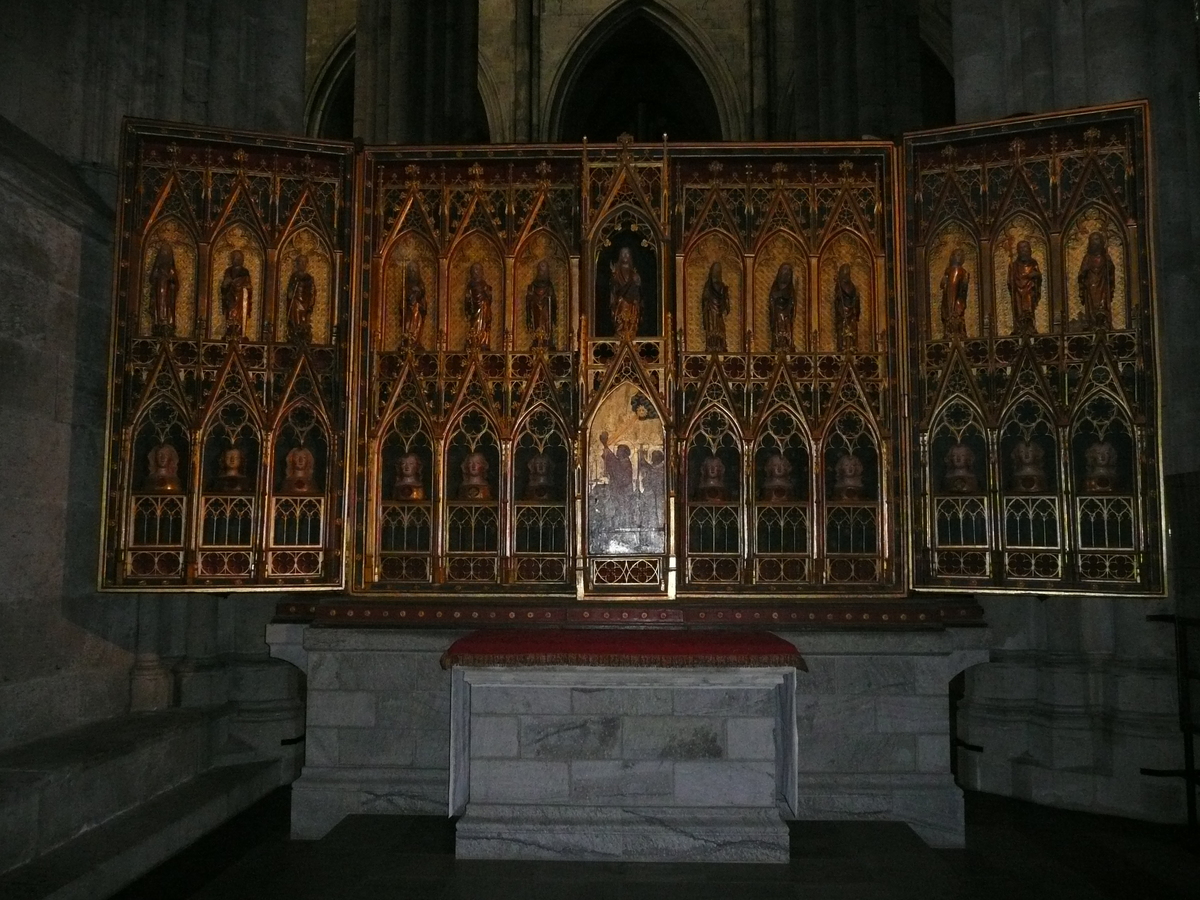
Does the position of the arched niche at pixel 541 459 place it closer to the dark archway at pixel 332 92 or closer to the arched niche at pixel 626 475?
the arched niche at pixel 626 475

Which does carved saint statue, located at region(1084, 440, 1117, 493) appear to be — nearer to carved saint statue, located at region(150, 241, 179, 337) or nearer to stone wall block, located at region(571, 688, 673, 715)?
stone wall block, located at region(571, 688, 673, 715)

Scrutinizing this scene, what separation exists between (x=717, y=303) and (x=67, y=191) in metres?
4.35

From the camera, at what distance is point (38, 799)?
514cm

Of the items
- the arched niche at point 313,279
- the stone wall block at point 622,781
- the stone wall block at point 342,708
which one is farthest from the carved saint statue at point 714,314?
the stone wall block at point 342,708

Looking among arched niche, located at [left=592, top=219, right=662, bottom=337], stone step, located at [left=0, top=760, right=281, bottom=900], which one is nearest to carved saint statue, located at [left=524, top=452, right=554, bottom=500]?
arched niche, located at [left=592, top=219, right=662, bottom=337]

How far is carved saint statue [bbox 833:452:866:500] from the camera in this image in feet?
21.9

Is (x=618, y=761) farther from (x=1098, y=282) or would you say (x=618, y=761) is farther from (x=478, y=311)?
(x=1098, y=282)

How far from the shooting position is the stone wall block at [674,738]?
571 cm

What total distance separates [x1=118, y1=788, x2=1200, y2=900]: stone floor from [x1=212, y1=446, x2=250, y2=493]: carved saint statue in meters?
2.28

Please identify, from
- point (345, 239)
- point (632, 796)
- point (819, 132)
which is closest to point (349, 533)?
point (345, 239)

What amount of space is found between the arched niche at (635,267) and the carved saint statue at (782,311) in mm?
785

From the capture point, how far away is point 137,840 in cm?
559

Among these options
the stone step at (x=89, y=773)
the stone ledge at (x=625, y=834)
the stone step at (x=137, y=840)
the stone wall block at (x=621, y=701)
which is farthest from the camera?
the stone wall block at (x=621, y=701)

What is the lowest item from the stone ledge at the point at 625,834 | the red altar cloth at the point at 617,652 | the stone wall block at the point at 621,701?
the stone ledge at the point at 625,834
